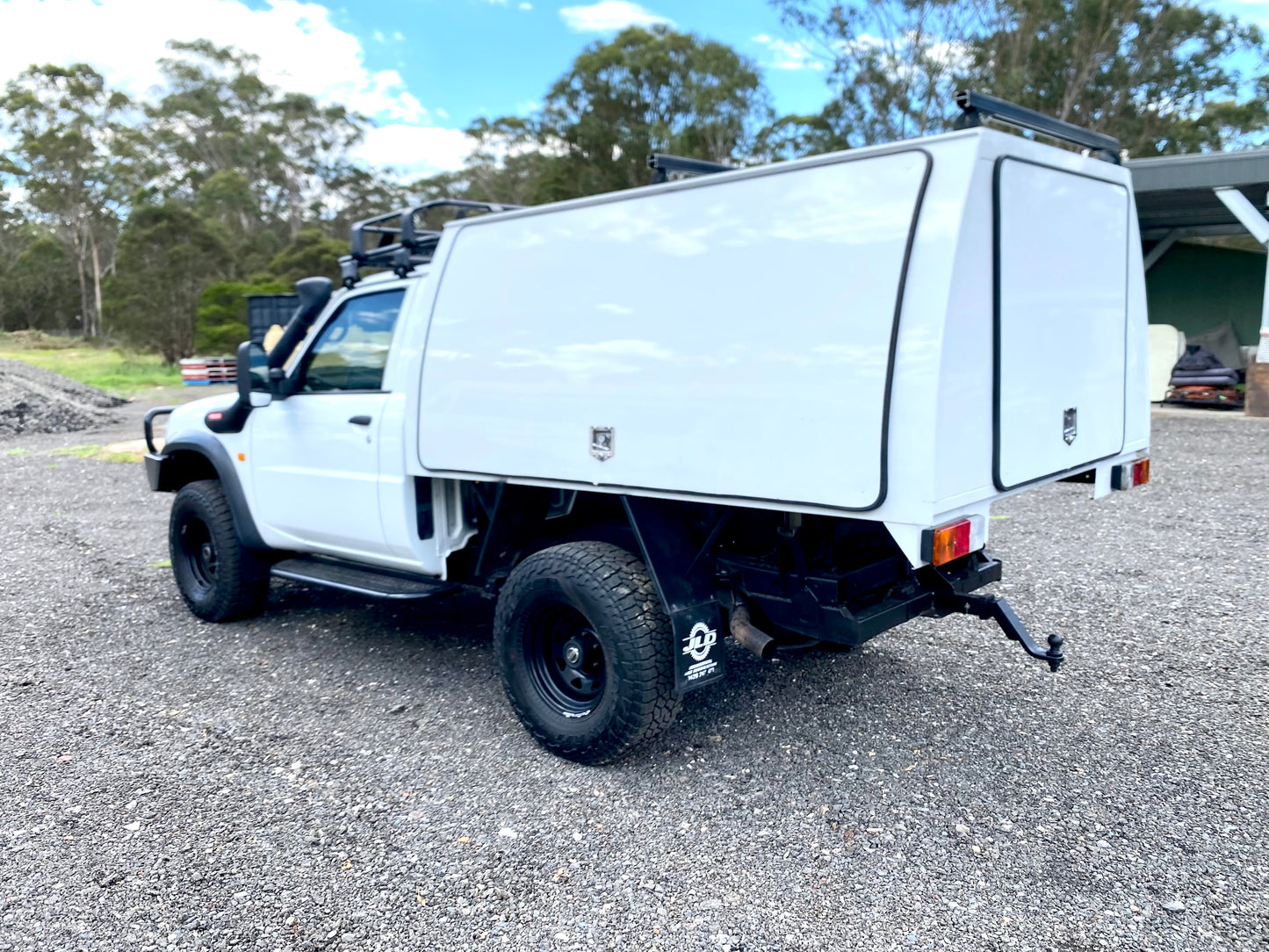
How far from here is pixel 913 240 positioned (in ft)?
9.62

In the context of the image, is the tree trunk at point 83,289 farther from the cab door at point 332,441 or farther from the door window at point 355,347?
the door window at point 355,347

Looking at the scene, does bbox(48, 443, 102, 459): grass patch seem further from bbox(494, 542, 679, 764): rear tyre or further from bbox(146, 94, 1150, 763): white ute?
bbox(494, 542, 679, 764): rear tyre

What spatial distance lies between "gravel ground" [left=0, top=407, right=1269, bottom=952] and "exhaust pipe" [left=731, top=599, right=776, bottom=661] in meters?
0.52

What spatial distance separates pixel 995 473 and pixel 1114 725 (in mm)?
1587

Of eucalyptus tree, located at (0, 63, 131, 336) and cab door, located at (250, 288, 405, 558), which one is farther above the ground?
eucalyptus tree, located at (0, 63, 131, 336)

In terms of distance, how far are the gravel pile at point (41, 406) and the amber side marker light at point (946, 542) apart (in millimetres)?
18197

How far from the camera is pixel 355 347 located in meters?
4.91

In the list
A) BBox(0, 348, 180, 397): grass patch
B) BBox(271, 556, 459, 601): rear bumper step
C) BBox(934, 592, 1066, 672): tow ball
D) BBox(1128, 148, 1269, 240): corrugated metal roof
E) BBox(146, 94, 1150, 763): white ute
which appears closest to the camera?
BBox(146, 94, 1150, 763): white ute

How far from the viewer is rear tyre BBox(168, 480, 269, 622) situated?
5.54 m

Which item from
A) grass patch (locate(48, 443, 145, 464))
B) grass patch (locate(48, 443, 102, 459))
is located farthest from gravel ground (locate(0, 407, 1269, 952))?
grass patch (locate(48, 443, 102, 459))

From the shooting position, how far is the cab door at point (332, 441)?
4715mm

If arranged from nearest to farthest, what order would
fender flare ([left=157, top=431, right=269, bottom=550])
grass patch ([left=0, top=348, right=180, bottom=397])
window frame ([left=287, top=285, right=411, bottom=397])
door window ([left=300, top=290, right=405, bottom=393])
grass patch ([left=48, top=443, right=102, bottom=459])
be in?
door window ([left=300, top=290, right=405, bottom=393]) → window frame ([left=287, top=285, right=411, bottom=397]) → fender flare ([left=157, top=431, right=269, bottom=550]) → grass patch ([left=48, top=443, right=102, bottom=459]) → grass patch ([left=0, top=348, right=180, bottom=397])

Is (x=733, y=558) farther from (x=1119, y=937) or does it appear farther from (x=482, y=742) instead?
(x=1119, y=937)

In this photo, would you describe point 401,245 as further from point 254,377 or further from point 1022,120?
point 1022,120
